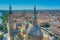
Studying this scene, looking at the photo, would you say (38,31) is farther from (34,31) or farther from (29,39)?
(29,39)

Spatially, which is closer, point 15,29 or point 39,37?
point 39,37

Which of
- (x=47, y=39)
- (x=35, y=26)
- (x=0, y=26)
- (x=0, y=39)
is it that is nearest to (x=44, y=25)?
(x=0, y=26)

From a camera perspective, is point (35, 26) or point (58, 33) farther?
point (58, 33)

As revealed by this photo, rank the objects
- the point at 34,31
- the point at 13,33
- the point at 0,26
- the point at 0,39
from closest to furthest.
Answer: the point at 34,31, the point at 13,33, the point at 0,39, the point at 0,26

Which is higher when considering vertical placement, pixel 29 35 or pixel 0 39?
pixel 29 35

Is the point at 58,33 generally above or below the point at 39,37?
below

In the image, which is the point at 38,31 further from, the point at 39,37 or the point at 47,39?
the point at 47,39

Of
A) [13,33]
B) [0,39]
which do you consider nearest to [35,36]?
[13,33]

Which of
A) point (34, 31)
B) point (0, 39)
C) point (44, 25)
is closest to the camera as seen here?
point (34, 31)


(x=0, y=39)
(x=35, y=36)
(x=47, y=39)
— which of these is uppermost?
(x=35, y=36)
